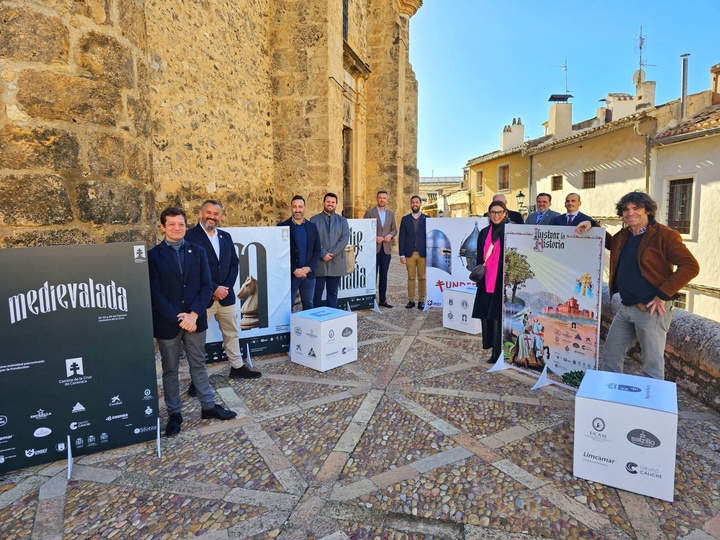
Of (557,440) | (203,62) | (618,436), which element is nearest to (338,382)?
(557,440)

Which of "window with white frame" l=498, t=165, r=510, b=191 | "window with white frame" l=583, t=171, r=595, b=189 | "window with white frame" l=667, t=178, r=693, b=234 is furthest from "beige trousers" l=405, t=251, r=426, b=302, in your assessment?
"window with white frame" l=498, t=165, r=510, b=191

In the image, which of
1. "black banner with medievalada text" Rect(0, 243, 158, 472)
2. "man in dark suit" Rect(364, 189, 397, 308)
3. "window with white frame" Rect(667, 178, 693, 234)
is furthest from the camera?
"window with white frame" Rect(667, 178, 693, 234)

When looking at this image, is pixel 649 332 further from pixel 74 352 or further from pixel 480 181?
pixel 480 181

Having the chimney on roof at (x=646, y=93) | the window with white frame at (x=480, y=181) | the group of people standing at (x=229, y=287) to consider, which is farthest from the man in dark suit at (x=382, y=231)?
the window with white frame at (x=480, y=181)

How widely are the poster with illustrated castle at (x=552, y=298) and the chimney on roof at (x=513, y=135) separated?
23.7m

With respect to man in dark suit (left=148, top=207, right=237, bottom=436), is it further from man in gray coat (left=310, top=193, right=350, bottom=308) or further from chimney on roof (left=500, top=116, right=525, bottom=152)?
chimney on roof (left=500, top=116, right=525, bottom=152)

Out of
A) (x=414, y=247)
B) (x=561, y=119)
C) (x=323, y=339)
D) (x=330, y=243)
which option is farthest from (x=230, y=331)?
(x=561, y=119)

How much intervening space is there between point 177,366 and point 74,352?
72 cm

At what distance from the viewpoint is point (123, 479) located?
8.79 ft

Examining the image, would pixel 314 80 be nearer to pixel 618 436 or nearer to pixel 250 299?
pixel 250 299

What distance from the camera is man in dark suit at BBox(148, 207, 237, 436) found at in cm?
312

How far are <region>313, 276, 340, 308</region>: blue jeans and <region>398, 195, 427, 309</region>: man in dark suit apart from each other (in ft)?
4.82

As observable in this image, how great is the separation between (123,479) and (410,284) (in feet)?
17.8

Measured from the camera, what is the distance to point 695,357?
146 inches
